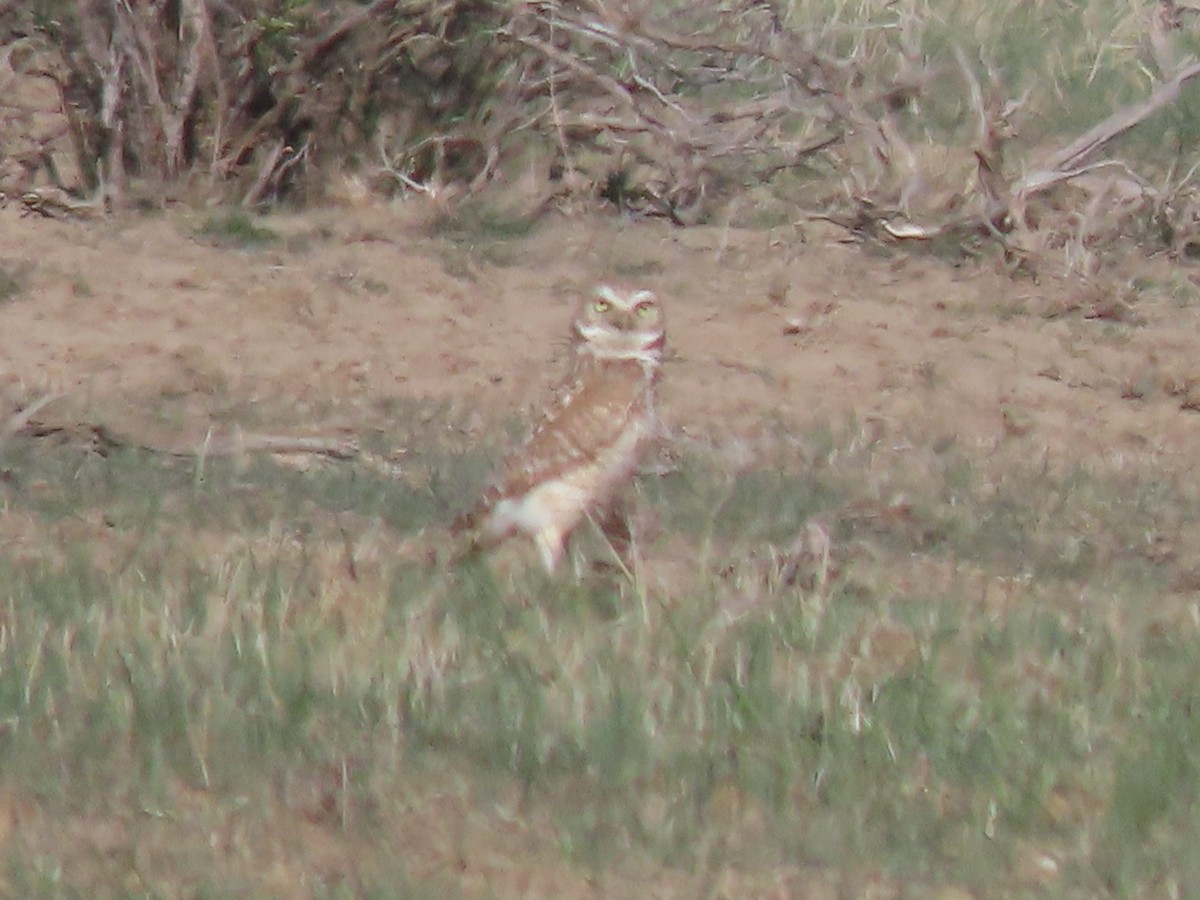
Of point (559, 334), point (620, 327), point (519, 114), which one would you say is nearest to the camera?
point (620, 327)

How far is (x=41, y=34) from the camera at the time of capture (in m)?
9.29

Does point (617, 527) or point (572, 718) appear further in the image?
point (617, 527)

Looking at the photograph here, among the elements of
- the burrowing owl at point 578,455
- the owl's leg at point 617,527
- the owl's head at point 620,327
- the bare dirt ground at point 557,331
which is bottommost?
the bare dirt ground at point 557,331

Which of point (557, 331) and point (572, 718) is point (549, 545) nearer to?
point (572, 718)

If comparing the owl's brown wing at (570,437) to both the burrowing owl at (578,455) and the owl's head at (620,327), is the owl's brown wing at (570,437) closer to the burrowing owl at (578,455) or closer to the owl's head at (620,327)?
the burrowing owl at (578,455)

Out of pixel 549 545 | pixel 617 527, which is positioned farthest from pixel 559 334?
pixel 549 545

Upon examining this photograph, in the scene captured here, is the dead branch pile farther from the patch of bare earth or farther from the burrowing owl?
the burrowing owl

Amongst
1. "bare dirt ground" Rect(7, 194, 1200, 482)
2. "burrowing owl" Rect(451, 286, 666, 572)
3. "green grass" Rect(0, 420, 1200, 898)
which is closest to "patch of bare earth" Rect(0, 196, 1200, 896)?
"bare dirt ground" Rect(7, 194, 1200, 482)

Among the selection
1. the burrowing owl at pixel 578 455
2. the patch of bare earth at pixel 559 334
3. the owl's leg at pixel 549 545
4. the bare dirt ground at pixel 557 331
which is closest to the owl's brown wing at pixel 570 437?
the burrowing owl at pixel 578 455

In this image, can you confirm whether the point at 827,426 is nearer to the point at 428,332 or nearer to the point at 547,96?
the point at 428,332

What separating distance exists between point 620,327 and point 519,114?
3717 mm

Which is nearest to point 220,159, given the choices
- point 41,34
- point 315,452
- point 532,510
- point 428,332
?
point 41,34

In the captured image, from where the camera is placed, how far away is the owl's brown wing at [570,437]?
219 inches

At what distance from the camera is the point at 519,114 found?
962cm
